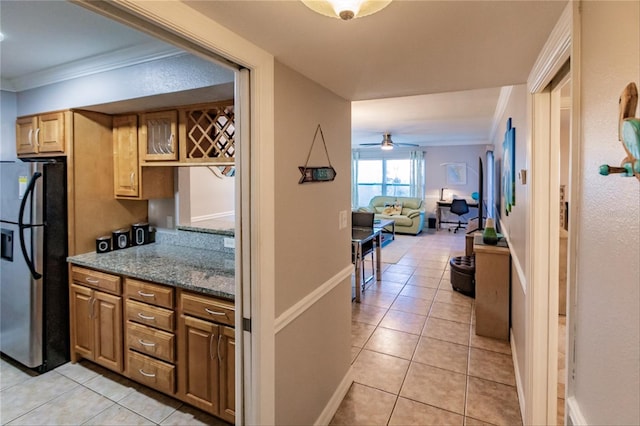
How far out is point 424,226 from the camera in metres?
9.41

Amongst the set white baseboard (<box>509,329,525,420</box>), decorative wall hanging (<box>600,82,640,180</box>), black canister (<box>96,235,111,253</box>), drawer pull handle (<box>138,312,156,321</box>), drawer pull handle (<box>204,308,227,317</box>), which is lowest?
white baseboard (<box>509,329,525,420</box>)

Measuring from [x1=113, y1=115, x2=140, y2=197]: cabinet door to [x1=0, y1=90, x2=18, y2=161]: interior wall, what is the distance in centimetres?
109

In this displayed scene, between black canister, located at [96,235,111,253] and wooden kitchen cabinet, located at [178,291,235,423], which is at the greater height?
black canister, located at [96,235,111,253]

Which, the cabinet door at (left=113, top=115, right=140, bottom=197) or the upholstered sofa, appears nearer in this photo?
the cabinet door at (left=113, top=115, right=140, bottom=197)

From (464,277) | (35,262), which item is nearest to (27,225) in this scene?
(35,262)

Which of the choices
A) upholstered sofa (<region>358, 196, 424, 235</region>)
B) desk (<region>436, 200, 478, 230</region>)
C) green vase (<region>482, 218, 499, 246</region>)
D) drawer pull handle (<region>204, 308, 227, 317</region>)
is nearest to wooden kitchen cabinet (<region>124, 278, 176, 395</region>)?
drawer pull handle (<region>204, 308, 227, 317</region>)

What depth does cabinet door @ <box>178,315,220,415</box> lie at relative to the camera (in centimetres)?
195

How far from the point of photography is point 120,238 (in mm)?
2875

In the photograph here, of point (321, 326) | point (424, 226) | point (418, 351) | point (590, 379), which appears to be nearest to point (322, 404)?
point (321, 326)

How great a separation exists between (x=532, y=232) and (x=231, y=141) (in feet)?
6.40

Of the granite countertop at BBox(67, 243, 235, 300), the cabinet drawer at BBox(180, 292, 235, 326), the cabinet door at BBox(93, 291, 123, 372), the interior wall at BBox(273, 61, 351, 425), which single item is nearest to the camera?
the interior wall at BBox(273, 61, 351, 425)

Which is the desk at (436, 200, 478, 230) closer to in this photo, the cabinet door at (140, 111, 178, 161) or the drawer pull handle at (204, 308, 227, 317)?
the cabinet door at (140, 111, 178, 161)

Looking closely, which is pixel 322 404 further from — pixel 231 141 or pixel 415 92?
pixel 415 92

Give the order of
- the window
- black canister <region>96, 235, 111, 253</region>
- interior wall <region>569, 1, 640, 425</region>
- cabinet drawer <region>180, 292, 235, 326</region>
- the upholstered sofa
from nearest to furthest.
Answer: interior wall <region>569, 1, 640, 425</region> → cabinet drawer <region>180, 292, 235, 326</region> → black canister <region>96, 235, 111, 253</region> → the upholstered sofa → the window
